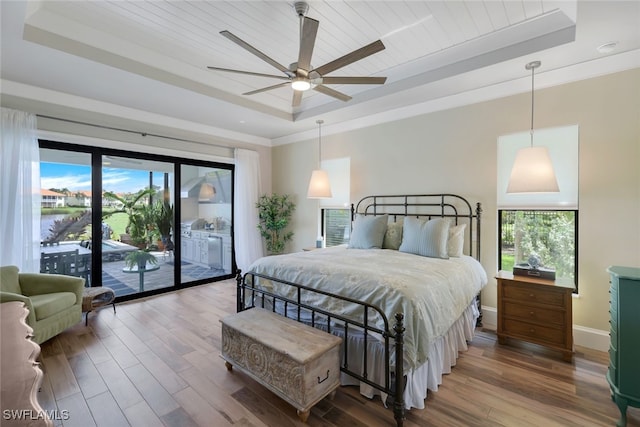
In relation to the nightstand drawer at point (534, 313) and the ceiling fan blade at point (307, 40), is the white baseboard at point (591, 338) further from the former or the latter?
the ceiling fan blade at point (307, 40)

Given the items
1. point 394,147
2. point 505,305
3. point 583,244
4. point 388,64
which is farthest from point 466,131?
point 505,305

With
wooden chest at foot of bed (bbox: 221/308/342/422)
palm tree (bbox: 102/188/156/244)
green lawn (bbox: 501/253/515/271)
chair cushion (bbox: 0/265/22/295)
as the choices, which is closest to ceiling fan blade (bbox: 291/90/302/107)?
wooden chest at foot of bed (bbox: 221/308/342/422)

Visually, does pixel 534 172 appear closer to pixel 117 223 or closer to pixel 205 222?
pixel 205 222

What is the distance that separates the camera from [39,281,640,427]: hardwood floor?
195 centimetres

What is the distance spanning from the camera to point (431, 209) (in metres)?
3.97

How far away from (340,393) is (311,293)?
797 mm

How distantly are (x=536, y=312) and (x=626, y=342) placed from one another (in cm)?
92

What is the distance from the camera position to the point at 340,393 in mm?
2240

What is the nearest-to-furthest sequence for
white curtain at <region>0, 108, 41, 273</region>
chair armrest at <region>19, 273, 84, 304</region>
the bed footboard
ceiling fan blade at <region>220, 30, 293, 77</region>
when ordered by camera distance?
the bed footboard < ceiling fan blade at <region>220, 30, 293, 77</region> < chair armrest at <region>19, 273, 84, 304</region> < white curtain at <region>0, 108, 41, 273</region>

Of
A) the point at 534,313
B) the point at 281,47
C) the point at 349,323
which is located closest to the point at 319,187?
the point at 281,47

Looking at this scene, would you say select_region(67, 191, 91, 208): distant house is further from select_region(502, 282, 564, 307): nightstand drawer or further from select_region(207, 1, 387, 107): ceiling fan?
select_region(502, 282, 564, 307): nightstand drawer

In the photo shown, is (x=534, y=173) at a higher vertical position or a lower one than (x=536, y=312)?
higher

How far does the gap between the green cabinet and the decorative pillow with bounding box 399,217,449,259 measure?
54.1 inches

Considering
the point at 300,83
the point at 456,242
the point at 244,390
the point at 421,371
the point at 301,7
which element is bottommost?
the point at 244,390
